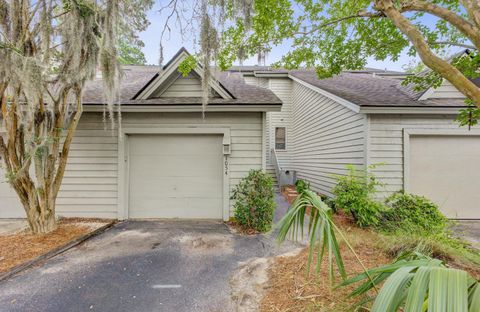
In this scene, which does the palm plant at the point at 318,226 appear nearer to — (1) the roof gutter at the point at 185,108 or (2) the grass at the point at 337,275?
(2) the grass at the point at 337,275

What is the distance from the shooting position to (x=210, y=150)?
18.0 feet

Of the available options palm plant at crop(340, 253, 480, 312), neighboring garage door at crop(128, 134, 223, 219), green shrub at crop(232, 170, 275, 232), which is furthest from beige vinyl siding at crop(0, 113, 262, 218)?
palm plant at crop(340, 253, 480, 312)

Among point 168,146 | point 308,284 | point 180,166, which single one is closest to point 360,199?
point 308,284

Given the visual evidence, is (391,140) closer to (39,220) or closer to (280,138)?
(280,138)

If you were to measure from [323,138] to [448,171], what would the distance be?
3.19 m

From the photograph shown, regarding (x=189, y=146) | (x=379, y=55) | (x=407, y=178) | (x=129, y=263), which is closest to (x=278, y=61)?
(x=379, y=55)

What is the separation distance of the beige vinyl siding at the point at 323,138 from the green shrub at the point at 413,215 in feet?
3.82

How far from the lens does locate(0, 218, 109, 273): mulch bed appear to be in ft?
11.1

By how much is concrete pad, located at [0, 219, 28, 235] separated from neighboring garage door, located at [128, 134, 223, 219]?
7.27 feet

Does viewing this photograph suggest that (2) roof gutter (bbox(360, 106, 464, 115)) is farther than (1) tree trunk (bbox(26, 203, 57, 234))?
Yes

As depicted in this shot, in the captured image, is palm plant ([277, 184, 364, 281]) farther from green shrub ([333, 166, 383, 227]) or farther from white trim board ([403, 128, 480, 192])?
white trim board ([403, 128, 480, 192])

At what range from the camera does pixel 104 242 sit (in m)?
4.14

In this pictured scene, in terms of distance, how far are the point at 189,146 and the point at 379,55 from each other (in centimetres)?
521

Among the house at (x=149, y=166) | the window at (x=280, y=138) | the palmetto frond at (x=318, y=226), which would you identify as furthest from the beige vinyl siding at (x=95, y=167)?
the window at (x=280, y=138)
